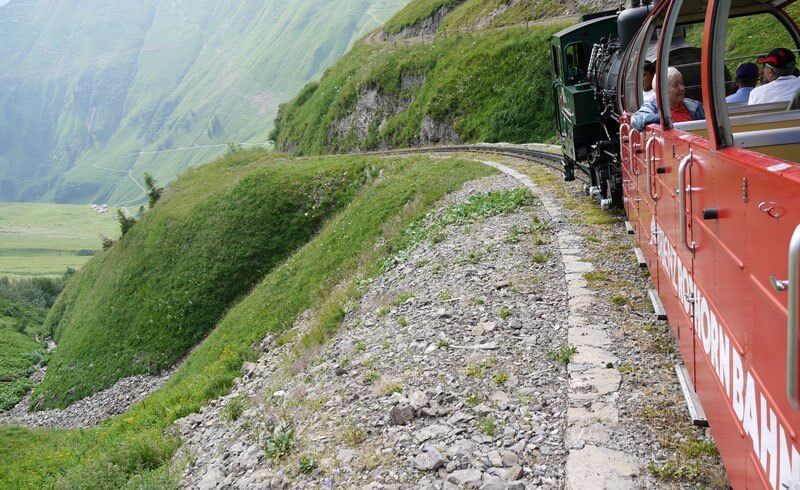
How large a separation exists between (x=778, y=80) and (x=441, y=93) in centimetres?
4127

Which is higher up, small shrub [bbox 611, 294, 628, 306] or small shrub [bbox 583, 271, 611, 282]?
small shrub [bbox 583, 271, 611, 282]

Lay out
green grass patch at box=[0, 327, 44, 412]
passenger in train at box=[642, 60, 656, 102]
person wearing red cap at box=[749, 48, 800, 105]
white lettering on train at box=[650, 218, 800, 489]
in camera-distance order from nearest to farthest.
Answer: white lettering on train at box=[650, 218, 800, 489], person wearing red cap at box=[749, 48, 800, 105], passenger in train at box=[642, 60, 656, 102], green grass patch at box=[0, 327, 44, 412]

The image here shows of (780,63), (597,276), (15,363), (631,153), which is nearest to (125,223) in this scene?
(15,363)

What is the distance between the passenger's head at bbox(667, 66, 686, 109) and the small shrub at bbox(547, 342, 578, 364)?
290cm

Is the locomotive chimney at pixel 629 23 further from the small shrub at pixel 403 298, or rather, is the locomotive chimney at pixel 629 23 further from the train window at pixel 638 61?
the small shrub at pixel 403 298

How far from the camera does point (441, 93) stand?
46.1 metres

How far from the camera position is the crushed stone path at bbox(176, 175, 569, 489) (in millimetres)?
5922

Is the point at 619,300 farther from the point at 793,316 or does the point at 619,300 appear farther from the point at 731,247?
the point at 793,316

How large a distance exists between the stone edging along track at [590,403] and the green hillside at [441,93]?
27480 mm

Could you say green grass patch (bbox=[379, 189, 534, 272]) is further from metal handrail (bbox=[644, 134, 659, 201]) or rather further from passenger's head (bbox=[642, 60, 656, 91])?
metal handrail (bbox=[644, 134, 659, 201])

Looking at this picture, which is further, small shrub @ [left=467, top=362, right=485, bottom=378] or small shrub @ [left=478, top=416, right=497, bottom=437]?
small shrub @ [left=467, top=362, right=485, bottom=378]

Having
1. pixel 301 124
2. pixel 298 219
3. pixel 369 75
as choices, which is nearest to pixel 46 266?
pixel 301 124

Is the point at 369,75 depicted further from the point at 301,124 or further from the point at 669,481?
the point at 669,481

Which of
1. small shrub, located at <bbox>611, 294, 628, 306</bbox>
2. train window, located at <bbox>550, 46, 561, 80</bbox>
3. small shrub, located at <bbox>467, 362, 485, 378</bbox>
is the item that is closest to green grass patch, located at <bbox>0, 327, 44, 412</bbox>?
train window, located at <bbox>550, 46, 561, 80</bbox>
